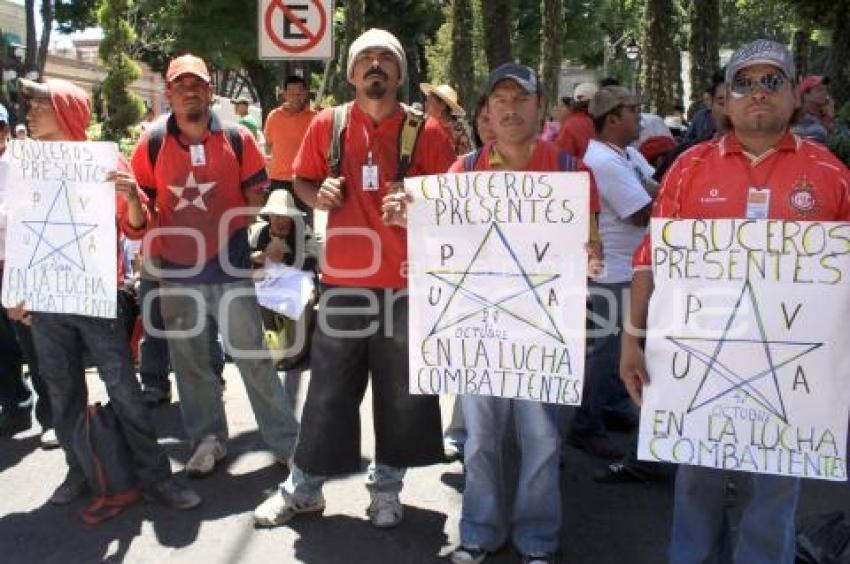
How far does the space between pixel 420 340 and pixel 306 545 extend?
3.61 feet

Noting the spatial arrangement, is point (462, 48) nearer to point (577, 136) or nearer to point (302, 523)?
point (577, 136)

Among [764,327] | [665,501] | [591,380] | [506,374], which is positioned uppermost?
[764,327]

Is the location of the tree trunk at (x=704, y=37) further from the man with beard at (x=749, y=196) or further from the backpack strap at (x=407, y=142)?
the man with beard at (x=749, y=196)

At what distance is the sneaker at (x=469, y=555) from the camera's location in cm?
362

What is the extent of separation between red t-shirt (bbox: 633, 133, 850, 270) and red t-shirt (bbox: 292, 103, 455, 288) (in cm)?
112

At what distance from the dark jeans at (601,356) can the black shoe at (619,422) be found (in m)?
0.19

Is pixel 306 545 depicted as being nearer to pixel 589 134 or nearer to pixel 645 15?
pixel 589 134

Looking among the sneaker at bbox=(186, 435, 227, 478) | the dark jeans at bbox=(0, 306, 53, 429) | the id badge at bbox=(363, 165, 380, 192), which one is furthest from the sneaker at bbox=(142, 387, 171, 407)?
the id badge at bbox=(363, 165, 380, 192)

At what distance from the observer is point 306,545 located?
12.7 feet

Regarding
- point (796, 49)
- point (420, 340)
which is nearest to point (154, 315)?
point (420, 340)

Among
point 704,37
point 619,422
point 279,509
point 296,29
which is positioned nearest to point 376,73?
point 279,509

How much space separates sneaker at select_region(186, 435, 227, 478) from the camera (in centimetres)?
459

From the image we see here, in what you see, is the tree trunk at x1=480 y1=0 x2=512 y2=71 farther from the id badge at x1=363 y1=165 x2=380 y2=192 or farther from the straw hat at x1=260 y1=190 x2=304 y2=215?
the id badge at x1=363 y1=165 x2=380 y2=192

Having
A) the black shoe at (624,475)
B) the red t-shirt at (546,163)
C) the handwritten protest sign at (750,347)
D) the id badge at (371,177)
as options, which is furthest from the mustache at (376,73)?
the black shoe at (624,475)
